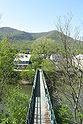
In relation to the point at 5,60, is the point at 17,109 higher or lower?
lower

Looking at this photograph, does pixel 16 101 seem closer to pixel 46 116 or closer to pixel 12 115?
pixel 12 115

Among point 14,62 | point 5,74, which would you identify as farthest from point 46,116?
point 14,62

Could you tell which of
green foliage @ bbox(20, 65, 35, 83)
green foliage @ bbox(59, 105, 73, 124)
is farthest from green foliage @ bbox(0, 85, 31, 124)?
green foliage @ bbox(20, 65, 35, 83)

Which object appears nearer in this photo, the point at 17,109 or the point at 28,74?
the point at 17,109

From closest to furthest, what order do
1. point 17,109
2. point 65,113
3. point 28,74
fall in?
point 17,109, point 65,113, point 28,74

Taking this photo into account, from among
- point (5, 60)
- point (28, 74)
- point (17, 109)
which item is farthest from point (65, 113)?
point (28, 74)

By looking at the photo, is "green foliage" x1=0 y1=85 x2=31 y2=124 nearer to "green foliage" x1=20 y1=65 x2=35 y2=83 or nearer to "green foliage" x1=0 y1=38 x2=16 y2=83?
"green foliage" x1=0 y1=38 x2=16 y2=83

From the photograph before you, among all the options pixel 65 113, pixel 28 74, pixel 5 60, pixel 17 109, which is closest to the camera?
pixel 17 109

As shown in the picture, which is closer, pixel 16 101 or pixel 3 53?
pixel 16 101

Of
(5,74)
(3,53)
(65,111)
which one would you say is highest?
(3,53)

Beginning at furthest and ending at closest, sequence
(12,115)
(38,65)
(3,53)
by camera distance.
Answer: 1. (38,65)
2. (3,53)
3. (12,115)

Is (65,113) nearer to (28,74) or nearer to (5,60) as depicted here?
(5,60)
